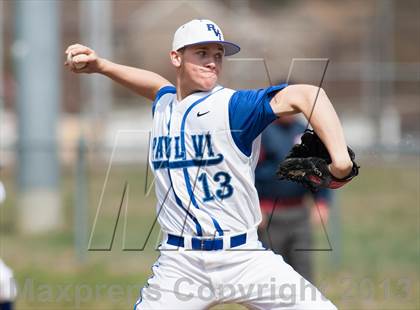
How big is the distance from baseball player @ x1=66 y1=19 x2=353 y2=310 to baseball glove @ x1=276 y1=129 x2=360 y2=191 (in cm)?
22

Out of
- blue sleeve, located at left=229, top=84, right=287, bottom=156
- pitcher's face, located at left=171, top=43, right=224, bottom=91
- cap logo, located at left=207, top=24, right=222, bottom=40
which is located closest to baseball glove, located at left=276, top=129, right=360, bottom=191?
blue sleeve, located at left=229, top=84, right=287, bottom=156

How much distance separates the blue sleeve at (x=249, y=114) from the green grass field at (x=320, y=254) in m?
3.20

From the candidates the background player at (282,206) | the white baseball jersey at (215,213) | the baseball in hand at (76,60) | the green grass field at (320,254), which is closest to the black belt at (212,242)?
the white baseball jersey at (215,213)

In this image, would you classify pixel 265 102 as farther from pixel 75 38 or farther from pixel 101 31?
pixel 75 38

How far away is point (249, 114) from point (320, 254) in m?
6.59

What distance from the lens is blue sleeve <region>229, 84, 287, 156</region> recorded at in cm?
459

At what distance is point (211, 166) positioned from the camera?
4719 mm

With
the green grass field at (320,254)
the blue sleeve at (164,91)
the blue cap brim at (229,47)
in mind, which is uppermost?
the blue cap brim at (229,47)

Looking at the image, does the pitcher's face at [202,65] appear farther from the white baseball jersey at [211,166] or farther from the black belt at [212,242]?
the black belt at [212,242]

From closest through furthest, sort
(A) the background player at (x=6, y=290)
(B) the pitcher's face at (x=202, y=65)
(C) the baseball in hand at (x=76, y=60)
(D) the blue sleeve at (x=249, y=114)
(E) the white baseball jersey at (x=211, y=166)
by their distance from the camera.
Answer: (D) the blue sleeve at (x=249, y=114) < (E) the white baseball jersey at (x=211, y=166) < (B) the pitcher's face at (x=202, y=65) < (C) the baseball in hand at (x=76, y=60) < (A) the background player at (x=6, y=290)

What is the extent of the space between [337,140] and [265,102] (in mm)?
472

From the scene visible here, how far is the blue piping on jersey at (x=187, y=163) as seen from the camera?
472 centimetres

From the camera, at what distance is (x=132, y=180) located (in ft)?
57.4

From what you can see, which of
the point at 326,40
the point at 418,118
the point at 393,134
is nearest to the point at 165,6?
the point at 326,40
